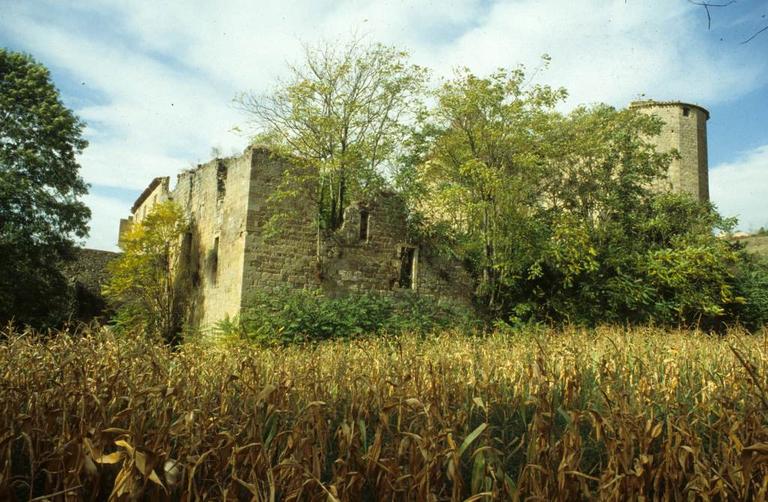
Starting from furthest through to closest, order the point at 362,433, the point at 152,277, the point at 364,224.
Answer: the point at 152,277 → the point at 364,224 → the point at 362,433

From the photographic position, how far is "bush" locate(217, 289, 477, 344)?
40.3ft

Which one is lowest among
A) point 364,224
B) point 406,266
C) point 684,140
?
point 406,266

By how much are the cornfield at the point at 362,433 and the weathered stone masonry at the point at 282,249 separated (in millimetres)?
6868

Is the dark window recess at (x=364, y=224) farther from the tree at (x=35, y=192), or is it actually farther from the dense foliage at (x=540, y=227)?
the tree at (x=35, y=192)

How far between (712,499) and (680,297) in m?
13.2

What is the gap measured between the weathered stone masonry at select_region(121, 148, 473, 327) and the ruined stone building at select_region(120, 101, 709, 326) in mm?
21

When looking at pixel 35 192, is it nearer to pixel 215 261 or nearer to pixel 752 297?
pixel 215 261

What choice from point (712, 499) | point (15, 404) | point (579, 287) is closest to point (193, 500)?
point (15, 404)

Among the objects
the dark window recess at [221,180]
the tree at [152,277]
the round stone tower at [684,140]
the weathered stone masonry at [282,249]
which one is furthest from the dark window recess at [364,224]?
the round stone tower at [684,140]

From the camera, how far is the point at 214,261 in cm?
1480

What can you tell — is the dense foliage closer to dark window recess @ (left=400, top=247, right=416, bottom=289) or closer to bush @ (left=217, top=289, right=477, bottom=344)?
dark window recess @ (left=400, top=247, right=416, bottom=289)

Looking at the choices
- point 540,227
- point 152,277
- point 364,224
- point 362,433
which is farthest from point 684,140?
point 362,433

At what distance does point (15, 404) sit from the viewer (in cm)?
416

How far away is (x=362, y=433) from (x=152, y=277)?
13506mm
